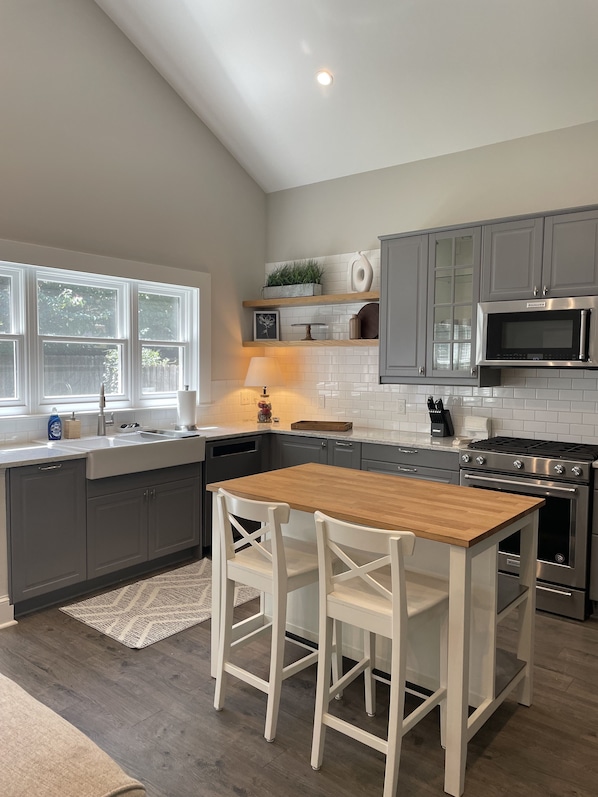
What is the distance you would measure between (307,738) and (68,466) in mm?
2191

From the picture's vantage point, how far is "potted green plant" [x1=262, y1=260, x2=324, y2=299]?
553 cm

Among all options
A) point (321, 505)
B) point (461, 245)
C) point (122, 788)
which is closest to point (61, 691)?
point (321, 505)

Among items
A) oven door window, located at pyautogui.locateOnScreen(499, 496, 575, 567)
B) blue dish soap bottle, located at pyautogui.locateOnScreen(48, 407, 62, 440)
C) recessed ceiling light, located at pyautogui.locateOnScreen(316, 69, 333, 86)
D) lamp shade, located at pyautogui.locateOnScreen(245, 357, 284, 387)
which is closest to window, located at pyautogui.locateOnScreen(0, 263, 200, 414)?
blue dish soap bottle, located at pyautogui.locateOnScreen(48, 407, 62, 440)

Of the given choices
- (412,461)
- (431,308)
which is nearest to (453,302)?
(431,308)

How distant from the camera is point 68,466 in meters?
3.82

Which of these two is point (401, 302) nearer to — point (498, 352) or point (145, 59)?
point (498, 352)

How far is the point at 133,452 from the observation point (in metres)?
4.14

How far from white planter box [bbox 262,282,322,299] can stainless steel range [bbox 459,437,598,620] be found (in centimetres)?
219

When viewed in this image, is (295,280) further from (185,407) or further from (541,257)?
(541,257)

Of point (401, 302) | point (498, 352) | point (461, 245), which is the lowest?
point (498, 352)

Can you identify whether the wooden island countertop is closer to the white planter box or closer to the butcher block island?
the butcher block island

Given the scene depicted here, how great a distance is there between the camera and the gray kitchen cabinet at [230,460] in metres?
4.80

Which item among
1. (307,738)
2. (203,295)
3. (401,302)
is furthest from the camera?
(203,295)

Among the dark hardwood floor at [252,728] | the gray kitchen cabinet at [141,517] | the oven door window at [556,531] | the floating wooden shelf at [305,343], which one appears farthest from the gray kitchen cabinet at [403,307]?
the dark hardwood floor at [252,728]
